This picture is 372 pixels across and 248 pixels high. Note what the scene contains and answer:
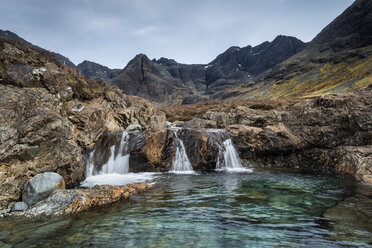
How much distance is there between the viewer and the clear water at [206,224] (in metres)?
4.50

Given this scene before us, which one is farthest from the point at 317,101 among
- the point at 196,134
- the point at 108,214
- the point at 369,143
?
the point at 108,214

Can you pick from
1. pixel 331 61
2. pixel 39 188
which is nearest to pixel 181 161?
pixel 39 188

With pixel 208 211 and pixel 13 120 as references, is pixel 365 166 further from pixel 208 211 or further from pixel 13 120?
pixel 13 120

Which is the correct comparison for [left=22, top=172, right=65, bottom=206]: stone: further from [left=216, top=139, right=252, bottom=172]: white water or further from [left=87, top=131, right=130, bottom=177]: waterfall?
[left=216, top=139, right=252, bottom=172]: white water

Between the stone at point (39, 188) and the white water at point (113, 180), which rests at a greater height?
the stone at point (39, 188)

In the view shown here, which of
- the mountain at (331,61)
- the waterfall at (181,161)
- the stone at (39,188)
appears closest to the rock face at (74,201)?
the stone at (39,188)

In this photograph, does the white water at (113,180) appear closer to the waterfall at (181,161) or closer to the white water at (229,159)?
the waterfall at (181,161)

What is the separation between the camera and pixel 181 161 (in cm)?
1490

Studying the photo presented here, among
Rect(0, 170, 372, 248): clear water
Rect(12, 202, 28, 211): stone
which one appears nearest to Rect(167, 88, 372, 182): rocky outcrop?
Rect(0, 170, 372, 248): clear water

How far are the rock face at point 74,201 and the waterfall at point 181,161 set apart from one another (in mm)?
6926

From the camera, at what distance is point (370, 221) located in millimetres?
5324

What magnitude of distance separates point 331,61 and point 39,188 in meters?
158

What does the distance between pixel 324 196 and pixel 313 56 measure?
17434cm

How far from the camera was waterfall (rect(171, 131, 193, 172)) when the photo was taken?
14625 millimetres
